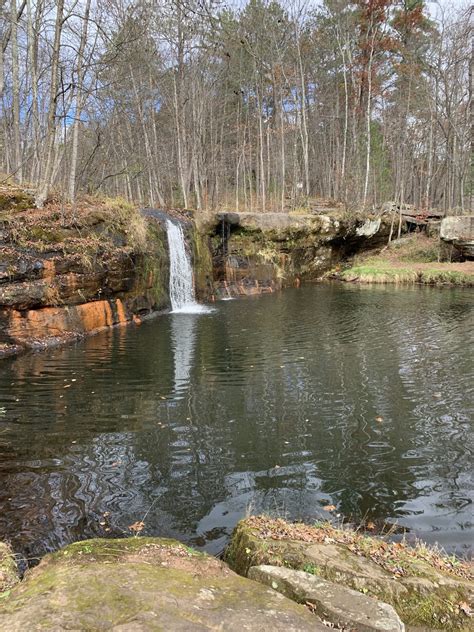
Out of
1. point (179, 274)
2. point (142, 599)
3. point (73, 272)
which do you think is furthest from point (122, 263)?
point (142, 599)

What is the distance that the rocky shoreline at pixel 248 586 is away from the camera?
2.10 metres

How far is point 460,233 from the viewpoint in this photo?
73.0ft

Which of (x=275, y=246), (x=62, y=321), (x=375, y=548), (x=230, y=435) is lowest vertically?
(x=230, y=435)

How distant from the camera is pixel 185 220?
58.3 feet

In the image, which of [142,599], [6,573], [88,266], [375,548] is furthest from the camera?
[88,266]

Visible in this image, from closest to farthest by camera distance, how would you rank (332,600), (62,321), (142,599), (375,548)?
(142,599) → (332,600) → (375,548) → (62,321)

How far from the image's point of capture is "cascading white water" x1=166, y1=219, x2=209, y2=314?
16.2m

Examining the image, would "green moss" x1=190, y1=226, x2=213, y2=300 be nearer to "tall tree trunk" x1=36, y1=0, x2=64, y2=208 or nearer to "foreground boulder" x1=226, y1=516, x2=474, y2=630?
"tall tree trunk" x1=36, y1=0, x2=64, y2=208

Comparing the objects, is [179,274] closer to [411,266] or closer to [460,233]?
[411,266]

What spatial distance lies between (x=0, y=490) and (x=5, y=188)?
32.4 ft

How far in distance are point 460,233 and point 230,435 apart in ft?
67.0

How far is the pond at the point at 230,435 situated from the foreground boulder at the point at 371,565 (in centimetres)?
68

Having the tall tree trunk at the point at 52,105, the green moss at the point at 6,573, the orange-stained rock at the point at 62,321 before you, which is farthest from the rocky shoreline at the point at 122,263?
the green moss at the point at 6,573

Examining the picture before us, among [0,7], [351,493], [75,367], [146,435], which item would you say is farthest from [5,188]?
[351,493]
